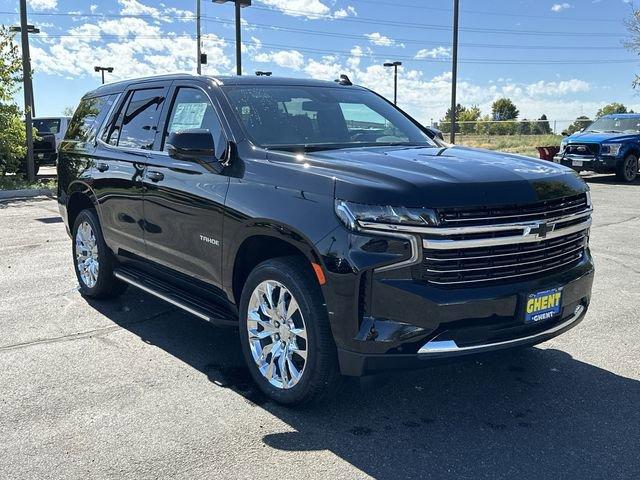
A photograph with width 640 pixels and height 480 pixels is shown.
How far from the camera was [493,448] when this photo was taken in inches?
130

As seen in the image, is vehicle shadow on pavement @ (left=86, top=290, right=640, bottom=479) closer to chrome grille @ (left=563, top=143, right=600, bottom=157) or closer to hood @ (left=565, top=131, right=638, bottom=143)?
chrome grille @ (left=563, top=143, right=600, bottom=157)

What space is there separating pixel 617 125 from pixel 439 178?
1739 centimetres

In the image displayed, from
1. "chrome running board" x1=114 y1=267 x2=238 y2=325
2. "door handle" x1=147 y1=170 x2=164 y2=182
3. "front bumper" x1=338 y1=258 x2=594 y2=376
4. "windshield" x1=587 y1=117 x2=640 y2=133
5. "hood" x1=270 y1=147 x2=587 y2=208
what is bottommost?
"chrome running board" x1=114 y1=267 x2=238 y2=325

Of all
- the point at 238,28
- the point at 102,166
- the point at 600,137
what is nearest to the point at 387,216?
the point at 102,166

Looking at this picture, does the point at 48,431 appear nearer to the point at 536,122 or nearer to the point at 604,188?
the point at 604,188

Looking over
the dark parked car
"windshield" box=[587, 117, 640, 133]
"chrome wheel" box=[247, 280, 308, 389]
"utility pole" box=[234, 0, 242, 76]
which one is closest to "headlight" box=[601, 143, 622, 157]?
the dark parked car

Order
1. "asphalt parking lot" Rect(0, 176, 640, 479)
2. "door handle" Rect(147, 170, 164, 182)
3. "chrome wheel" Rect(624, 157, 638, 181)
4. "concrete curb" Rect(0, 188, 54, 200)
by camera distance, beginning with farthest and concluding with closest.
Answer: "chrome wheel" Rect(624, 157, 638, 181), "concrete curb" Rect(0, 188, 54, 200), "door handle" Rect(147, 170, 164, 182), "asphalt parking lot" Rect(0, 176, 640, 479)

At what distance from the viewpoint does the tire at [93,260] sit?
579cm

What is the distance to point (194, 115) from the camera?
15.3 ft

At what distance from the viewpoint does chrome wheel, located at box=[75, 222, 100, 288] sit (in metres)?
5.99

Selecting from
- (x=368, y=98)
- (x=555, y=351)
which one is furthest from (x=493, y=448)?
(x=368, y=98)

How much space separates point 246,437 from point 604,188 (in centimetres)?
1529

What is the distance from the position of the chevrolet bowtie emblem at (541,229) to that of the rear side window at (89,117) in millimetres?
3912

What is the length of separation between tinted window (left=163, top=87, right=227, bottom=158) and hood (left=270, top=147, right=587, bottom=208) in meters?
0.75
